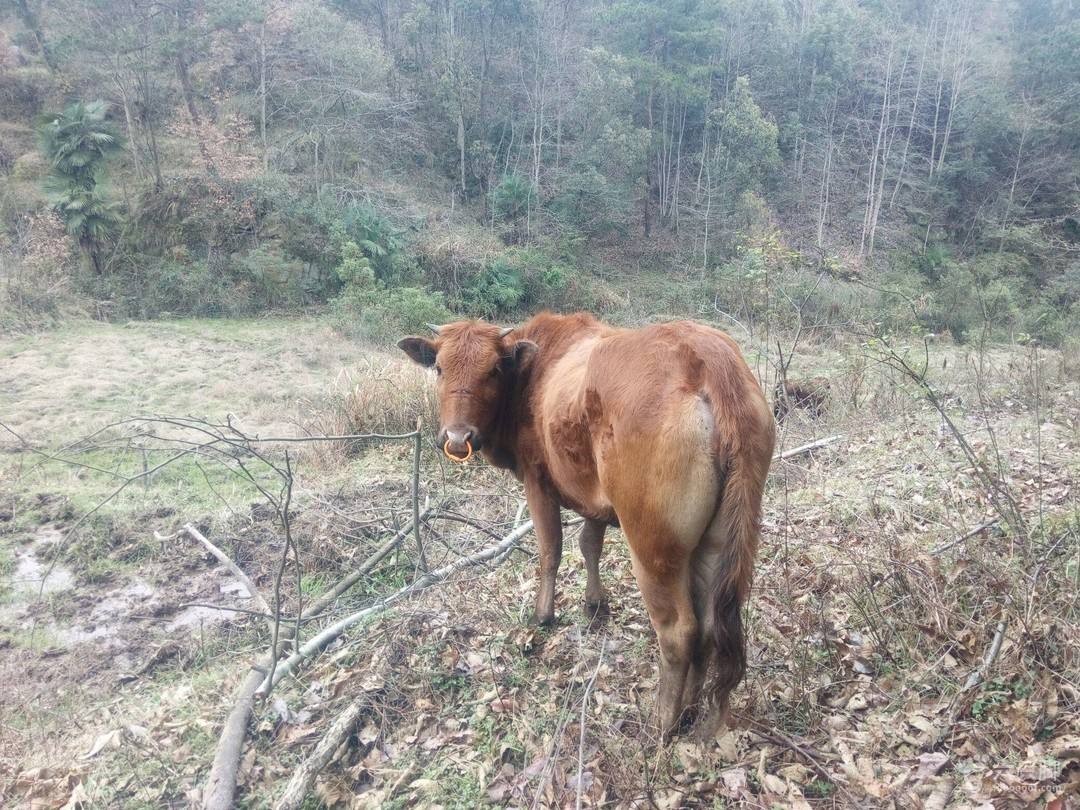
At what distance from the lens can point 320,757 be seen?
354 centimetres

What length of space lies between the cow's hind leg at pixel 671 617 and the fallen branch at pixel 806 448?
3.64 meters

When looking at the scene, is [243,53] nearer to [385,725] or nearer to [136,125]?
[136,125]

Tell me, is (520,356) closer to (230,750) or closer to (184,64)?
(230,750)

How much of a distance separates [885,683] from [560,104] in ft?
111

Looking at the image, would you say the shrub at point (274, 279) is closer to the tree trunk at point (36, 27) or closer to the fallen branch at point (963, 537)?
the tree trunk at point (36, 27)

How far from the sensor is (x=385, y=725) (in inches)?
151

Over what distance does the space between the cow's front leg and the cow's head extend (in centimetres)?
51

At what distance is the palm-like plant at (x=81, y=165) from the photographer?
19.4 m

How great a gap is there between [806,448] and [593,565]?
3557 mm

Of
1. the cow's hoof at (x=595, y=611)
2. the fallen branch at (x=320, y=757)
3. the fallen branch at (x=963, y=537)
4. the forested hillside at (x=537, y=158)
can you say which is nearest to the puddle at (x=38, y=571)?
the fallen branch at (x=320, y=757)

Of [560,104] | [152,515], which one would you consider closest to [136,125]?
[560,104]

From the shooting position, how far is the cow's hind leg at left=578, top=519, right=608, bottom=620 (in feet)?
14.1

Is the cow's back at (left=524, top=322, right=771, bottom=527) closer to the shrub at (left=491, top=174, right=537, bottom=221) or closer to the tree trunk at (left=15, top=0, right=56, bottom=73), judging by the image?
the shrub at (left=491, top=174, right=537, bottom=221)

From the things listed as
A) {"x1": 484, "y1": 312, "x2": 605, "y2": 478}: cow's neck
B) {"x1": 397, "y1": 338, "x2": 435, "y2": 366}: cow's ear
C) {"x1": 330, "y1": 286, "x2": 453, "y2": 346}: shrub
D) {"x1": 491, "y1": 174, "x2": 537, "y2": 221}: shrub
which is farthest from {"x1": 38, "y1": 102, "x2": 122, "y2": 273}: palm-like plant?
{"x1": 484, "y1": 312, "x2": 605, "y2": 478}: cow's neck
